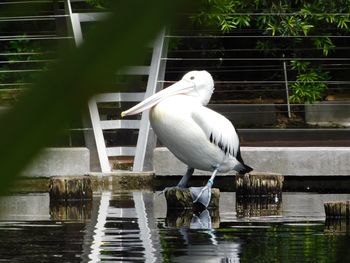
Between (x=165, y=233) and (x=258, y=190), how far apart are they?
10.8ft

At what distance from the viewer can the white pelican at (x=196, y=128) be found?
1019 cm

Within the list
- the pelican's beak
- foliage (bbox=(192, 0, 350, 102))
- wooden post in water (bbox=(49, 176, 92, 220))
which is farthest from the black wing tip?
foliage (bbox=(192, 0, 350, 102))

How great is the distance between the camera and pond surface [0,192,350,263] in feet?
22.1

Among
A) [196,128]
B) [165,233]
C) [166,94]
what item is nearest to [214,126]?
[196,128]

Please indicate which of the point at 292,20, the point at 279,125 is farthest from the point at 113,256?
the point at 279,125

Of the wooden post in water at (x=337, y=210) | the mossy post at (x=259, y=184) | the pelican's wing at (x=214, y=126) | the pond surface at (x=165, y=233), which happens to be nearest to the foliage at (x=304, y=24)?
the mossy post at (x=259, y=184)

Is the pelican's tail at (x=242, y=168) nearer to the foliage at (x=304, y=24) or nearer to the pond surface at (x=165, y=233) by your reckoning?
the pond surface at (x=165, y=233)

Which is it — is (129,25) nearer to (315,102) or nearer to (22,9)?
(22,9)

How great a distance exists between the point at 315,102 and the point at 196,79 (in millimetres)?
3860

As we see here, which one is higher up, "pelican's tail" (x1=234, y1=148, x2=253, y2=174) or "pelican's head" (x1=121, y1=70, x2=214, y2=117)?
"pelican's head" (x1=121, y1=70, x2=214, y2=117)

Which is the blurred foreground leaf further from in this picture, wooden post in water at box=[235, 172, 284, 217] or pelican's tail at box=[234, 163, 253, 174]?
pelican's tail at box=[234, 163, 253, 174]

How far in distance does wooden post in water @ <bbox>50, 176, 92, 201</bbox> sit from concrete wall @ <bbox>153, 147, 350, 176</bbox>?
221 centimetres

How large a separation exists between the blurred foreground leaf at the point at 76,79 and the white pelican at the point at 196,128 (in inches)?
376

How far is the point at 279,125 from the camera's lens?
1486cm
